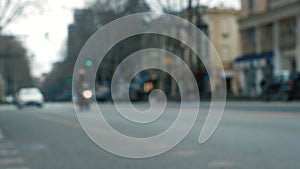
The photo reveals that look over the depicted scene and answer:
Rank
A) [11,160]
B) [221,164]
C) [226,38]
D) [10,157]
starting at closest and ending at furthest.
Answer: [221,164] < [11,160] < [10,157] < [226,38]

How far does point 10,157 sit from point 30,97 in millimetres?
30895

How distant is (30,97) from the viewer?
130ft

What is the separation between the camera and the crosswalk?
837cm

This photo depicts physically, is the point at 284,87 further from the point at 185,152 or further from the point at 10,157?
the point at 10,157

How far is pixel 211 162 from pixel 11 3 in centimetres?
2283

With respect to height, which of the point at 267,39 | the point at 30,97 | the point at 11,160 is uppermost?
the point at 267,39

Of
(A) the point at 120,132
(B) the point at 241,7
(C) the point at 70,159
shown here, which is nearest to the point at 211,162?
(C) the point at 70,159

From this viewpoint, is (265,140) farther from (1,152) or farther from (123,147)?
(1,152)

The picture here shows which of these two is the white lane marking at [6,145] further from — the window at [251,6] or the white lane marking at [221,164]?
the window at [251,6]

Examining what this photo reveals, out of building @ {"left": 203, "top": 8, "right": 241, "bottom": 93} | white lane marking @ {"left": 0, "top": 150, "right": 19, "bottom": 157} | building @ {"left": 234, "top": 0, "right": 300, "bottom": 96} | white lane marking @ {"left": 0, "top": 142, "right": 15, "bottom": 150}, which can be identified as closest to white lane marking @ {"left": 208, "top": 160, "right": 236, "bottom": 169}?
white lane marking @ {"left": 0, "top": 150, "right": 19, "bottom": 157}

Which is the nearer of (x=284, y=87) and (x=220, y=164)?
(x=220, y=164)

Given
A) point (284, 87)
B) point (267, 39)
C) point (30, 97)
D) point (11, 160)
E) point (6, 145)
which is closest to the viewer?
point (11, 160)

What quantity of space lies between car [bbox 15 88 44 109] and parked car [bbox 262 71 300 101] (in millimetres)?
16716

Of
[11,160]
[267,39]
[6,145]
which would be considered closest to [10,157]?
[11,160]
